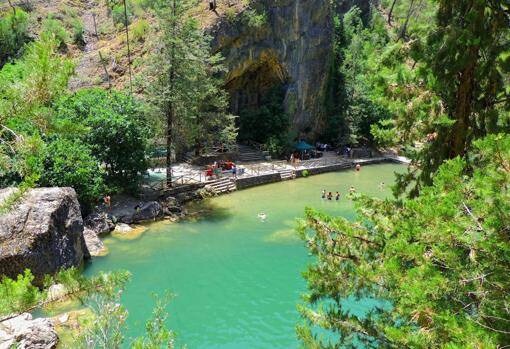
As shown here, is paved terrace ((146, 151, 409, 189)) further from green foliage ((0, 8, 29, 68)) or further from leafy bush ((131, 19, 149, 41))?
green foliage ((0, 8, 29, 68))

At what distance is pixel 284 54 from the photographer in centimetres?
4034

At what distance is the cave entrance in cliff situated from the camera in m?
40.8

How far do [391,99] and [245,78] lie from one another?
33310mm

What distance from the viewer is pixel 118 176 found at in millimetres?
25719

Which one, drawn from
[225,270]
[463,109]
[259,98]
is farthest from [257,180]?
[463,109]

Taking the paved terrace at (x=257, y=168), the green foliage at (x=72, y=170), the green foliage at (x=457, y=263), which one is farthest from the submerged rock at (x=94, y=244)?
the green foliage at (x=457, y=263)

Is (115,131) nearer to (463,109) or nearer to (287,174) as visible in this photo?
(287,174)

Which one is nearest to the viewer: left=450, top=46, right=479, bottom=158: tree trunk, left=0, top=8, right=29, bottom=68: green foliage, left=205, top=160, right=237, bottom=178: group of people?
left=450, top=46, right=479, bottom=158: tree trunk

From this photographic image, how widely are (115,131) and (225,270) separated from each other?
1006cm

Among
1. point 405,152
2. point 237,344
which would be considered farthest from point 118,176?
point 405,152

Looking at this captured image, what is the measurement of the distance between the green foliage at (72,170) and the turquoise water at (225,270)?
2765 mm

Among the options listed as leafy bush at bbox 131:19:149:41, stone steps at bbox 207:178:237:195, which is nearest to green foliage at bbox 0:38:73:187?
stone steps at bbox 207:178:237:195

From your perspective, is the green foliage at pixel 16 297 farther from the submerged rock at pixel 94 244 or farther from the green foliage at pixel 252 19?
the green foliage at pixel 252 19

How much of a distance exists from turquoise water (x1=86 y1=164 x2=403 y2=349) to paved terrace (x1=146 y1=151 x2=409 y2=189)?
3094mm
